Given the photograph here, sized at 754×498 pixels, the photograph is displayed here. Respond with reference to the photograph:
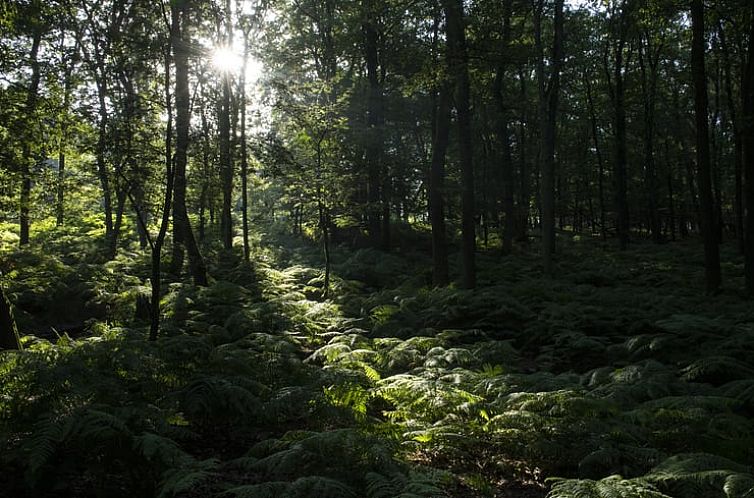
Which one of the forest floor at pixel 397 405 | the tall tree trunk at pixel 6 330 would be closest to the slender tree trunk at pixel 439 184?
the forest floor at pixel 397 405

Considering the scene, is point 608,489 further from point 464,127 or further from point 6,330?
point 464,127

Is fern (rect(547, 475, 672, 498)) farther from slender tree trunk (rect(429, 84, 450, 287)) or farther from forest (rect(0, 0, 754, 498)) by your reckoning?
slender tree trunk (rect(429, 84, 450, 287))

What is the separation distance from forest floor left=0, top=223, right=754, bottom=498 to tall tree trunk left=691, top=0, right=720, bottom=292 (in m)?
1.85

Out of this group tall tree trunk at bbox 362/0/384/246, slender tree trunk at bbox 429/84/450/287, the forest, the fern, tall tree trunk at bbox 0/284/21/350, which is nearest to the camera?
the fern

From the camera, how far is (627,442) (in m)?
4.81

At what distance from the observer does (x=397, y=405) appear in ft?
20.7

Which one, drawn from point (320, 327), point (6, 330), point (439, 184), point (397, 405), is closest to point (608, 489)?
point (397, 405)

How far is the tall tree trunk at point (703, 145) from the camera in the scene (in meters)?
12.8

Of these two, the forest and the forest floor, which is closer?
the forest floor

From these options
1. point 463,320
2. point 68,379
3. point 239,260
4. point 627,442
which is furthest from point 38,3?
point 239,260

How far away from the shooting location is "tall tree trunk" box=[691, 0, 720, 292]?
12.8 m

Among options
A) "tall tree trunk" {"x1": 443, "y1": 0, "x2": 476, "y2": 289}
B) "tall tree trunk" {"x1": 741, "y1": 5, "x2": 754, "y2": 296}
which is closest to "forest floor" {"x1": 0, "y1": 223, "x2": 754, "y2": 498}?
"tall tree trunk" {"x1": 741, "y1": 5, "x2": 754, "y2": 296}

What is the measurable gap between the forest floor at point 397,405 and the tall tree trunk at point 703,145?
1.85 m

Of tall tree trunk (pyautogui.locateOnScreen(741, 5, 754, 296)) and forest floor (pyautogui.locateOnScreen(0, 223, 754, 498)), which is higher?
tall tree trunk (pyautogui.locateOnScreen(741, 5, 754, 296))
